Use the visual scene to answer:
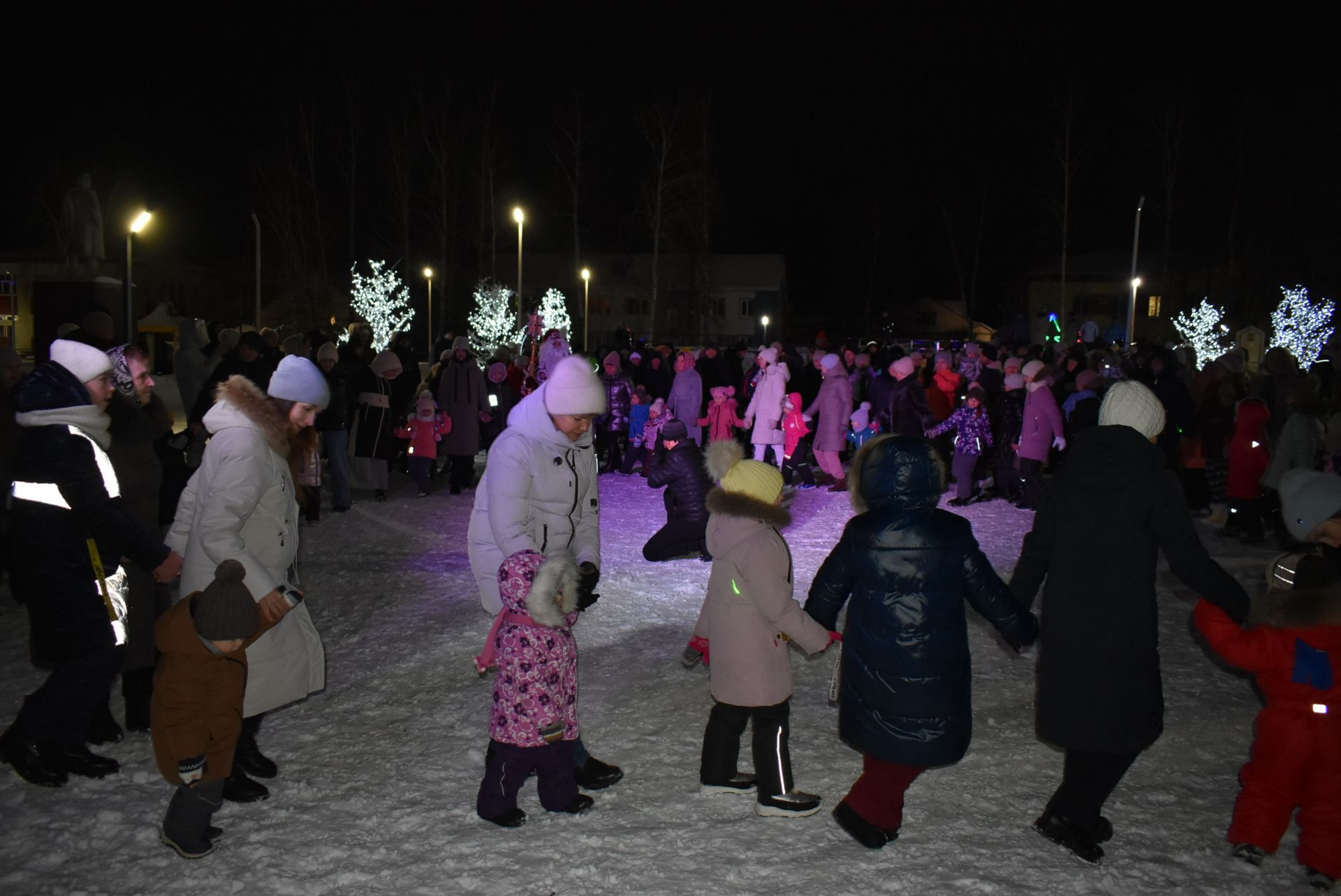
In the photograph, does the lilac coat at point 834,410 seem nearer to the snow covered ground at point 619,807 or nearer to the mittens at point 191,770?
the snow covered ground at point 619,807

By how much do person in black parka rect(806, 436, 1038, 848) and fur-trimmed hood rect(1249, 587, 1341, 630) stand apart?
0.85 metres

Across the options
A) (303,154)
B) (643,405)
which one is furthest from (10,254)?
(643,405)

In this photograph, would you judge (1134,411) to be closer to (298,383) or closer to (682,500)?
(298,383)

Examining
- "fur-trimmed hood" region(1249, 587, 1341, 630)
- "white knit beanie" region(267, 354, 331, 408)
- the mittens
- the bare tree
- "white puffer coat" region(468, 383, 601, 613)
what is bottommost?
the mittens

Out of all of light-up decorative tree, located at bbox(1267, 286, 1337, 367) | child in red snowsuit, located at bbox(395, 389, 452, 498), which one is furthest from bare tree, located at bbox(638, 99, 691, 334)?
child in red snowsuit, located at bbox(395, 389, 452, 498)

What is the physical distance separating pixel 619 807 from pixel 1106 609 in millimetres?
2038

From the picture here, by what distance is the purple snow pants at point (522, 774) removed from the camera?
378 centimetres

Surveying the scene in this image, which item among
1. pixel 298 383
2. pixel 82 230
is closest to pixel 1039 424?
pixel 298 383

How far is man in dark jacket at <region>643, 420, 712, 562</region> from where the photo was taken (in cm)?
845

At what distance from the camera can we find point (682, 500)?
27.8ft

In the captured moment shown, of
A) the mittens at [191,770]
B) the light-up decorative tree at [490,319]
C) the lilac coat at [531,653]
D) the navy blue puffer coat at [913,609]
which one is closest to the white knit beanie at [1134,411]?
the navy blue puffer coat at [913,609]

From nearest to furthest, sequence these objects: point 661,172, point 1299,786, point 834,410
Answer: point 1299,786, point 834,410, point 661,172

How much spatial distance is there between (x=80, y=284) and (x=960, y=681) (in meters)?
12.7

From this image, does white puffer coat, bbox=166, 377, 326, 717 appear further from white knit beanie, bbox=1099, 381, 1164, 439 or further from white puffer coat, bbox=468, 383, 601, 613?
white knit beanie, bbox=1099, 381, 1164, 439
